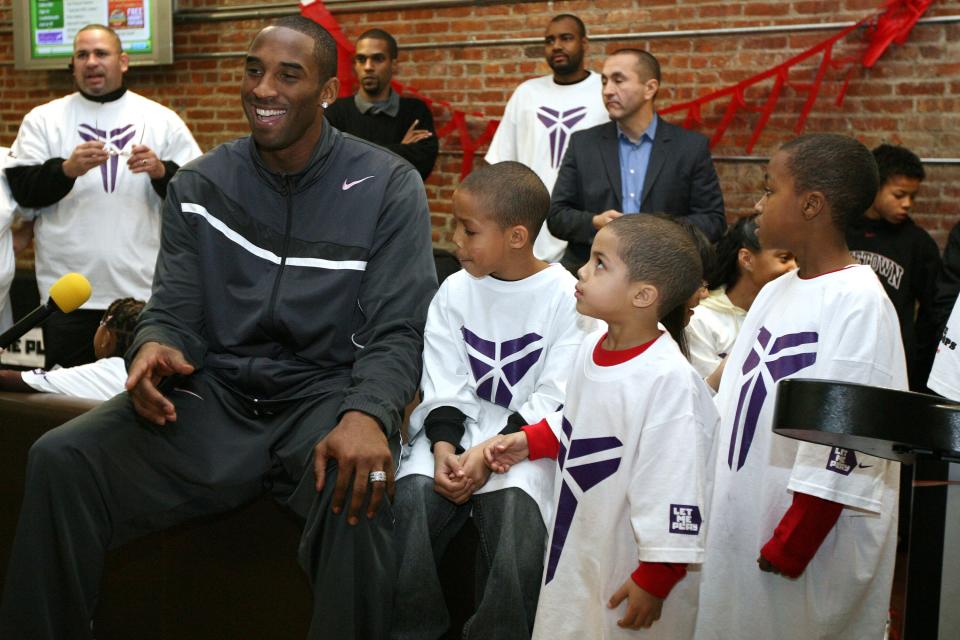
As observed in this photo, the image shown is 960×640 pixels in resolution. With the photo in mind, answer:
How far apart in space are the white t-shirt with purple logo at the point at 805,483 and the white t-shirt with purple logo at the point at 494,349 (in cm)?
44

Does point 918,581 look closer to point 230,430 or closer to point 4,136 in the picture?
point 230,430

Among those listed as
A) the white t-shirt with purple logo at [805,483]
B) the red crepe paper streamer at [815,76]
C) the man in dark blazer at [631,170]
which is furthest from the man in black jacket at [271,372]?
the red crepe paper streamer at [815,76]

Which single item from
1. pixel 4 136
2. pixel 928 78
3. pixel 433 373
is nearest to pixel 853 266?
pixel 433 373

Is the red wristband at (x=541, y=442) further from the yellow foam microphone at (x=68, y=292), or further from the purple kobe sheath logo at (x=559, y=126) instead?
the purple kobe sheath logo at (x=559, y=126)

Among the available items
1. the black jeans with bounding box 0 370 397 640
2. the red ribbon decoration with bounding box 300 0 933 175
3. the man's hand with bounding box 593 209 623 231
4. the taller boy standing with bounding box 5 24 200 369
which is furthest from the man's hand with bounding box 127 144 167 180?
the black jeans with bounding box 0 370 397 640

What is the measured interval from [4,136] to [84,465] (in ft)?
20.8

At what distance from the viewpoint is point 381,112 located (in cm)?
545

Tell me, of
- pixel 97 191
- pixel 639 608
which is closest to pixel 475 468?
pixel 639 608

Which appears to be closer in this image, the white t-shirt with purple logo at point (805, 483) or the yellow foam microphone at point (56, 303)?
the white t-shirt with purple logo at point (805, 483)

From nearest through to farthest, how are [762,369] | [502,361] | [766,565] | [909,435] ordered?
1. [909,435]
2. [766,565]
3. [762,369]
4. [502,361]

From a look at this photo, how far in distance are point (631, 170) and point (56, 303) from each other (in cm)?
261

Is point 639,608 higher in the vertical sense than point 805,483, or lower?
lower

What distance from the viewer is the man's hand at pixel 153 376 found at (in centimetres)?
218

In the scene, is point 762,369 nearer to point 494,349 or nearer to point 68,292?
point 494,349
